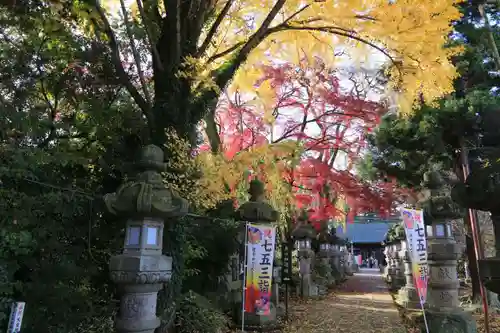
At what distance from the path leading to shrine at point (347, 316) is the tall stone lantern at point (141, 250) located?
4.81 m

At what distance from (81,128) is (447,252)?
691 centimetres

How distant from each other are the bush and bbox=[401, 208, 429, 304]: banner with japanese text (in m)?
3.52

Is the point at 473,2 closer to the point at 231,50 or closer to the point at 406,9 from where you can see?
the point at 406,9

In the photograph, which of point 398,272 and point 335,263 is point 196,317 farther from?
point 335,263

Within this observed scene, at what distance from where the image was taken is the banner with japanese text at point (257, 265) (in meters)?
6.82

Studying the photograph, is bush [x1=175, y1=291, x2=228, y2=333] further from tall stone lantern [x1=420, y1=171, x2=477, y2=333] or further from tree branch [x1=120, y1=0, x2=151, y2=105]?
tall stone lantern [x1=420, y1=171, x2=477, y2=333]

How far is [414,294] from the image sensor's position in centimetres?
1069

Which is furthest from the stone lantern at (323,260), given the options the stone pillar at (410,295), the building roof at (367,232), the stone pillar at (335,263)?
the building roof at (367,232)

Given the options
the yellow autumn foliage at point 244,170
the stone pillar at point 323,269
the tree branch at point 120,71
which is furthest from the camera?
the stone pillar at point 323,269

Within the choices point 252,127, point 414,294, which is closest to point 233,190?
point 252,127

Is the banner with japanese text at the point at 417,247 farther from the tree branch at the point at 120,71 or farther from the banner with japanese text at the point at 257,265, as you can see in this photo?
the tree branch at the point at 120,71

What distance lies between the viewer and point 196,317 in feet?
19.5

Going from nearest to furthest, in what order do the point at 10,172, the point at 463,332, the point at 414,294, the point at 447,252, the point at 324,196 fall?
the point at 10,172
the point at 463,332
the point at 447,252
the point at 414,294
the point at 324,196

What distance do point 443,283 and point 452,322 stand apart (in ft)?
2.29
